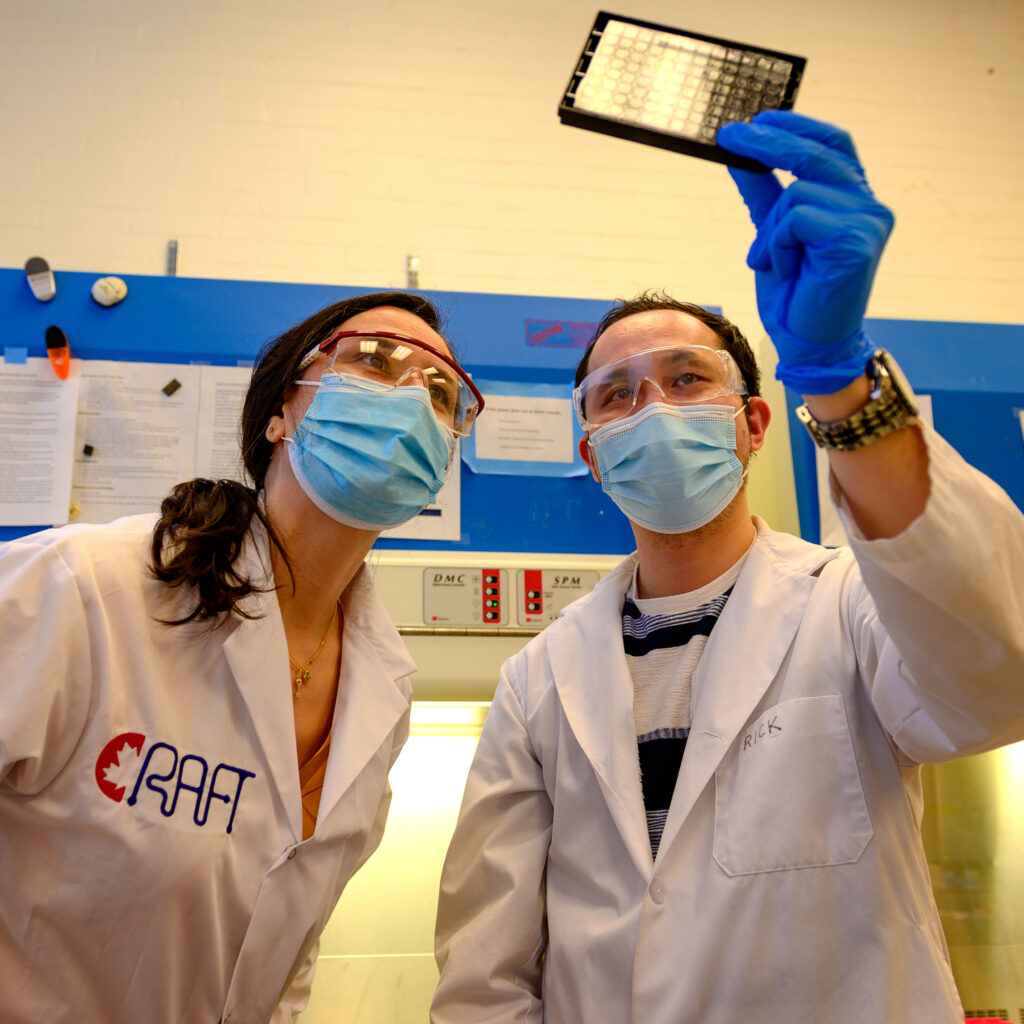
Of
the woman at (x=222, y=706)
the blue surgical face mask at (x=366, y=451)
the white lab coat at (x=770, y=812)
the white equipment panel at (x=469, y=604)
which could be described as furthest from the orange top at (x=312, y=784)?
the white equipment panel at (x=469, y=604)

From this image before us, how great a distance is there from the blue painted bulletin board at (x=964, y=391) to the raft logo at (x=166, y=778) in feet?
4.71

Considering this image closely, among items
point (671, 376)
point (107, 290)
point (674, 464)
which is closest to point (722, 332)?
point (671, 376)

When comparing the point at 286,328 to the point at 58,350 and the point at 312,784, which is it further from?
the point at 312,784

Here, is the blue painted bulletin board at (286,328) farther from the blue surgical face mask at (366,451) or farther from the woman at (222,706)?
the blue surgical face mask at (366,451)

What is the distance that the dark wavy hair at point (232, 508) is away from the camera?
1291 mm

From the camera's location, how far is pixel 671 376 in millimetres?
1477

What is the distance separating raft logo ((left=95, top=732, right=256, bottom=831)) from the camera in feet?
3.76

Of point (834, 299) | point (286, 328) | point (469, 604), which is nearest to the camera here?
point (834, 299)

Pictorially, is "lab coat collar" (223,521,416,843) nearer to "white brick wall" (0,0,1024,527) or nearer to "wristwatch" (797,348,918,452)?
"wristwatch" (797,348,918,452)


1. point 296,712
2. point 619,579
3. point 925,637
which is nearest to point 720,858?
point 925,637

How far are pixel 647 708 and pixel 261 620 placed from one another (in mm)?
622

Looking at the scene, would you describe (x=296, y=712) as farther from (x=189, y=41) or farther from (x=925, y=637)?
(x=189, y=41)

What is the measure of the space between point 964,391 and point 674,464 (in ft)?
4.09

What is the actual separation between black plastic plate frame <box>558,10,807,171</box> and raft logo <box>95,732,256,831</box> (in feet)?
3.25
